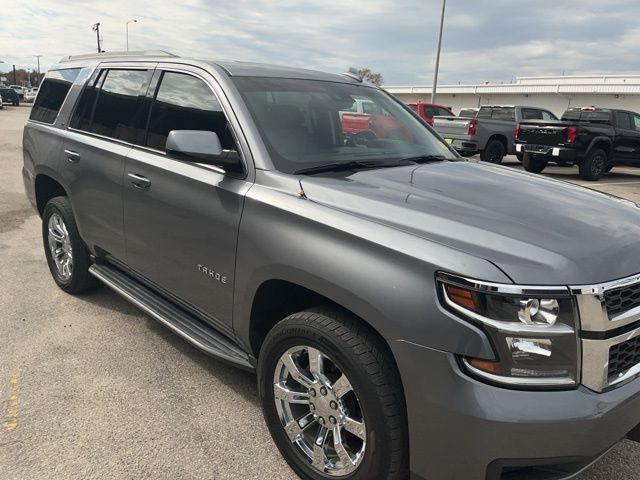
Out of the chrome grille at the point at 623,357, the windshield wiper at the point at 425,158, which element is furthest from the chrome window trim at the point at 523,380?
the windshield wiper at the point at 425,158

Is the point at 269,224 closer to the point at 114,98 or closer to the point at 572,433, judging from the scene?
the point at 572,433

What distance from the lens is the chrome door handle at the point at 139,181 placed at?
3.34m

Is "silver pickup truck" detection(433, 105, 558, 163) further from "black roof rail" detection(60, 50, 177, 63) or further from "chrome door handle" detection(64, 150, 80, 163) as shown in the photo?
"chrome door handle" detection(64, 150, 80, 163)

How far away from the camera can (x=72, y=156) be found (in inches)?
165

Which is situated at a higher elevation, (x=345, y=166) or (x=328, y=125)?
(x=328, y=125)

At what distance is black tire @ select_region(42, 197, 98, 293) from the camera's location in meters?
4.35

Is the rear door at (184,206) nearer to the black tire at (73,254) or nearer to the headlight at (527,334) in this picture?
the black tire at (73,254)

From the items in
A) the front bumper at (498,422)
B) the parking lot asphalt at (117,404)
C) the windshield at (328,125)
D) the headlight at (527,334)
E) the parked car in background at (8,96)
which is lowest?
the parking lot asphalt at (117,404)

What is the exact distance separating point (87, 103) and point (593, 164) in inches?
535

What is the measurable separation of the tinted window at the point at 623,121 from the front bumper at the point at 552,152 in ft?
7.40

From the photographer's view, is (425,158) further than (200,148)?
Yes

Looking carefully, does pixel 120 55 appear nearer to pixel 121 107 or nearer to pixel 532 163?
pixel 121 107

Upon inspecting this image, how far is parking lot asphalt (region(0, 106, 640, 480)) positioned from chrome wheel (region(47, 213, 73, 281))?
0.25m

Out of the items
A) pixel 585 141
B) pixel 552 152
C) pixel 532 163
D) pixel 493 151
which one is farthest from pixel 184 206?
pixel 493 151
